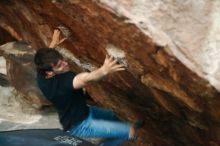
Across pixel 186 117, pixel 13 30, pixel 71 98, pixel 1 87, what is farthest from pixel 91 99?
pixel 1 87

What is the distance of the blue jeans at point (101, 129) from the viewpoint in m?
4.18

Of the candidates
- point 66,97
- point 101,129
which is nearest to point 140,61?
point 66,97

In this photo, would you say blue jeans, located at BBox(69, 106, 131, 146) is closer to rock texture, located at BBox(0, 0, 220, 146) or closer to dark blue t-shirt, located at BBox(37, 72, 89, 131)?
dark blue t-shirt, located at BBox(37, 72, 89, 131)

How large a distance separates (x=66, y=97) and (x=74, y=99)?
97 millimetres

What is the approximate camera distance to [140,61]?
3615 mm

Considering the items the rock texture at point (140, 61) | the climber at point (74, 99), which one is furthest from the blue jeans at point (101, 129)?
the rock texture at point (140, 61)

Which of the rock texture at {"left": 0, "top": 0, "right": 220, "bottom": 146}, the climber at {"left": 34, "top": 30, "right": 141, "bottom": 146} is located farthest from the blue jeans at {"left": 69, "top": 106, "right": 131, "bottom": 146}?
the rock texture at {"left": 0, "top": 0, "right": 220, "bottom": 146}

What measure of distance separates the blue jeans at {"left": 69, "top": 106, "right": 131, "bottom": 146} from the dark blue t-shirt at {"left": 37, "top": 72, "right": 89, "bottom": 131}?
5 centimetres

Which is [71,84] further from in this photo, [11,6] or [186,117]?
[11,6]

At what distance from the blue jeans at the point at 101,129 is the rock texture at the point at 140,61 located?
0.88 ft

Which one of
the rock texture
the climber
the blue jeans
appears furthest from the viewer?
the blue jeans

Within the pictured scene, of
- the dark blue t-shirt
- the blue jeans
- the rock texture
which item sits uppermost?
the rock texture

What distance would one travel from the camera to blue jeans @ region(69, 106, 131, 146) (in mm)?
4184

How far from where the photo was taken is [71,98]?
4.05 meters
